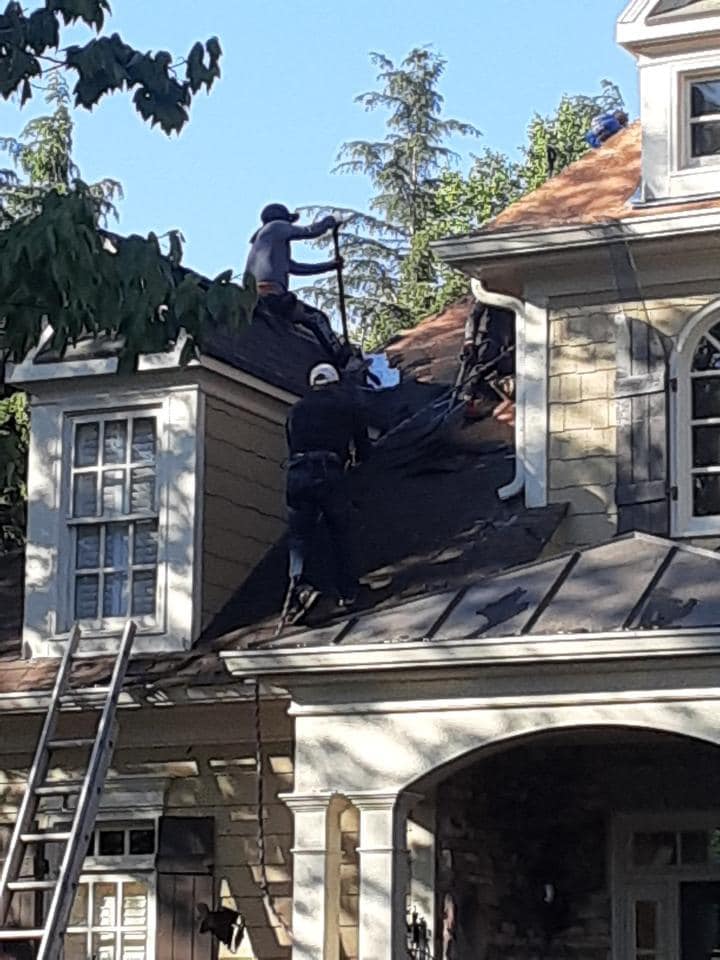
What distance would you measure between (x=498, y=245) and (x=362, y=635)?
10.5 ft

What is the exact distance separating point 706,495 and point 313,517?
7.72 ft

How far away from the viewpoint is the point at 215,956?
12.1 meters

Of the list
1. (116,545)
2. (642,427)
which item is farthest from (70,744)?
(642,427)

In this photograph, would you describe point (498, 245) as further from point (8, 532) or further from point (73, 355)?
point (8, 532)

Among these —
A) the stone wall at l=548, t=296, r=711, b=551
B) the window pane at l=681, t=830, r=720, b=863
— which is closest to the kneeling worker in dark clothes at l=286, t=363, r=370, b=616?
the stone wall at l=548, t=296, r=711, b=551

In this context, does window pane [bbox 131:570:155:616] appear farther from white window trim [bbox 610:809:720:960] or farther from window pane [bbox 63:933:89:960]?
white window trim [bbox 610:809:720:960]

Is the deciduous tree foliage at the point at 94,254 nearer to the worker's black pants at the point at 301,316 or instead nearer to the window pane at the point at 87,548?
the window pane at the point at 87,548

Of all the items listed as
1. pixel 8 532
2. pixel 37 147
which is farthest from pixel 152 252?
pixel 37 147

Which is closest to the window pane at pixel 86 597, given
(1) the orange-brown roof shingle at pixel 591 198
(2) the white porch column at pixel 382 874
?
(1) the orange-brown roof shingle at pixel 591 198

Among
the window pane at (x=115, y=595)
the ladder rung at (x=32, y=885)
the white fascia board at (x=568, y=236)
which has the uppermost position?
the white fascia board at (x=568, y=236)

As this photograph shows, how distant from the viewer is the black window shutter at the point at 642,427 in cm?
1193

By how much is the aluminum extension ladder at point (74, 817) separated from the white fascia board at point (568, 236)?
3.15 m

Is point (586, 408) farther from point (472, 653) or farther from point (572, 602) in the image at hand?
point (472, 653)

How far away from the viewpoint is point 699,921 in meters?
12.3
